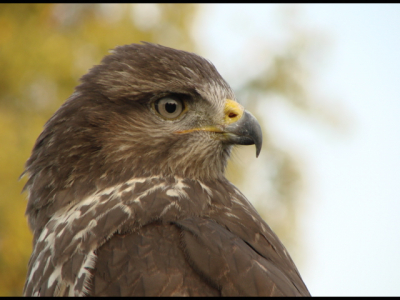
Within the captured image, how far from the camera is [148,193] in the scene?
3.16 meters

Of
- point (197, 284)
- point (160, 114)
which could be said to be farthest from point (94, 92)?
point (197, 284)

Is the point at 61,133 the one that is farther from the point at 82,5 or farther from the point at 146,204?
the point at 82,5

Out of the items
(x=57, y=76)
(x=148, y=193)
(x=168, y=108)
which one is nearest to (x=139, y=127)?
(x=168, y=108)

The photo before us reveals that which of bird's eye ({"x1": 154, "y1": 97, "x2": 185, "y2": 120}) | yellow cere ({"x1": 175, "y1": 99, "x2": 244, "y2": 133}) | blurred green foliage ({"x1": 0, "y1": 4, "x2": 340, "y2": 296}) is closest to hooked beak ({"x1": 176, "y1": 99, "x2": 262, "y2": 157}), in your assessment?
yellow cere ({"x1": 175, "y1": 99, "x2": 244, "y2": 133})

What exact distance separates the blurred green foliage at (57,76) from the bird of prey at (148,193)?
7192 millimetres

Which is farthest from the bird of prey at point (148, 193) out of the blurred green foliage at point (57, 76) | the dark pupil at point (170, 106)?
the blurred green foliage at point (57, 76)

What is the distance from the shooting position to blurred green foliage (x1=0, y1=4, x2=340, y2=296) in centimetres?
1121

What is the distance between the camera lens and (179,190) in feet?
10.6

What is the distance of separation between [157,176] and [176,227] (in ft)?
2.00

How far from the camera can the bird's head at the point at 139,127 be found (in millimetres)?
3334

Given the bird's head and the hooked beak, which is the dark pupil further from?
the hooked beak

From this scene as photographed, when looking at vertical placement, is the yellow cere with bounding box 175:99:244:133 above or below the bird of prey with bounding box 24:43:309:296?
above

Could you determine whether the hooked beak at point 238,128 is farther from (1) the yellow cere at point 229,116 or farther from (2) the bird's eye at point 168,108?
(2) the bird's eye at point 168,108

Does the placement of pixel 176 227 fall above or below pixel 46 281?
above
